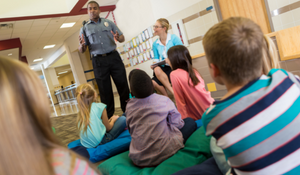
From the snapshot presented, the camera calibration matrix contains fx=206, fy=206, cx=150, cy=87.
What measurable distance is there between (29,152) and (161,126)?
103cm

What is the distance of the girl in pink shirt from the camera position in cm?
192

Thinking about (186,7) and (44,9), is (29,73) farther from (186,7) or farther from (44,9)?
(44,9)

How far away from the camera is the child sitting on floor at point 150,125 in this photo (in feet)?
4.54

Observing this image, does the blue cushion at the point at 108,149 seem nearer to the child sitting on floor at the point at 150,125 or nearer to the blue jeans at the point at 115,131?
the blue jeans at the point at 115,131

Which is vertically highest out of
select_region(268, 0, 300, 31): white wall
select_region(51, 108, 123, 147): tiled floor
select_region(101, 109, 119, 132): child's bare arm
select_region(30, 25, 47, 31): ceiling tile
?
select_region(30, 25, 47, 31): ceiling tile

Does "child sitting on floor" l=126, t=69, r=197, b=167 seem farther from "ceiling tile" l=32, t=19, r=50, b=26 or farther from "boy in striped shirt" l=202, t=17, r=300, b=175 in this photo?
"ceiling tile" l=32, t=19, r=50, b=26

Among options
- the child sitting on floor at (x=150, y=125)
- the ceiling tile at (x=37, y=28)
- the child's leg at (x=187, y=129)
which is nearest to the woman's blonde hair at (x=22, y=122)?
the child sitting on floor at (x=150, y=125)

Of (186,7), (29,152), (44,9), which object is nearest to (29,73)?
(29,152)

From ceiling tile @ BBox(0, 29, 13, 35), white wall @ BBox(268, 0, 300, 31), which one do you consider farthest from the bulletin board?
ceiling tile @ BBox(0, 29, 13, 35)

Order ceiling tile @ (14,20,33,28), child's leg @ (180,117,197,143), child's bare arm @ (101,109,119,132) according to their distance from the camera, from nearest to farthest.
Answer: child's leg @ (180,117,197,143), child's bare arm @ (101,109,119,132), ceiling tile @ (14,20,33,28)

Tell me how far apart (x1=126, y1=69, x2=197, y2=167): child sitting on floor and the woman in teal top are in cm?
161

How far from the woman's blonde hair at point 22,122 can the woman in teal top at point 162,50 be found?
2.66 meters

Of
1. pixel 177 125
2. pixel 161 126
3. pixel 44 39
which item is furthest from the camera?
pixel 44 39

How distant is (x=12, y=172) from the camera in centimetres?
40
